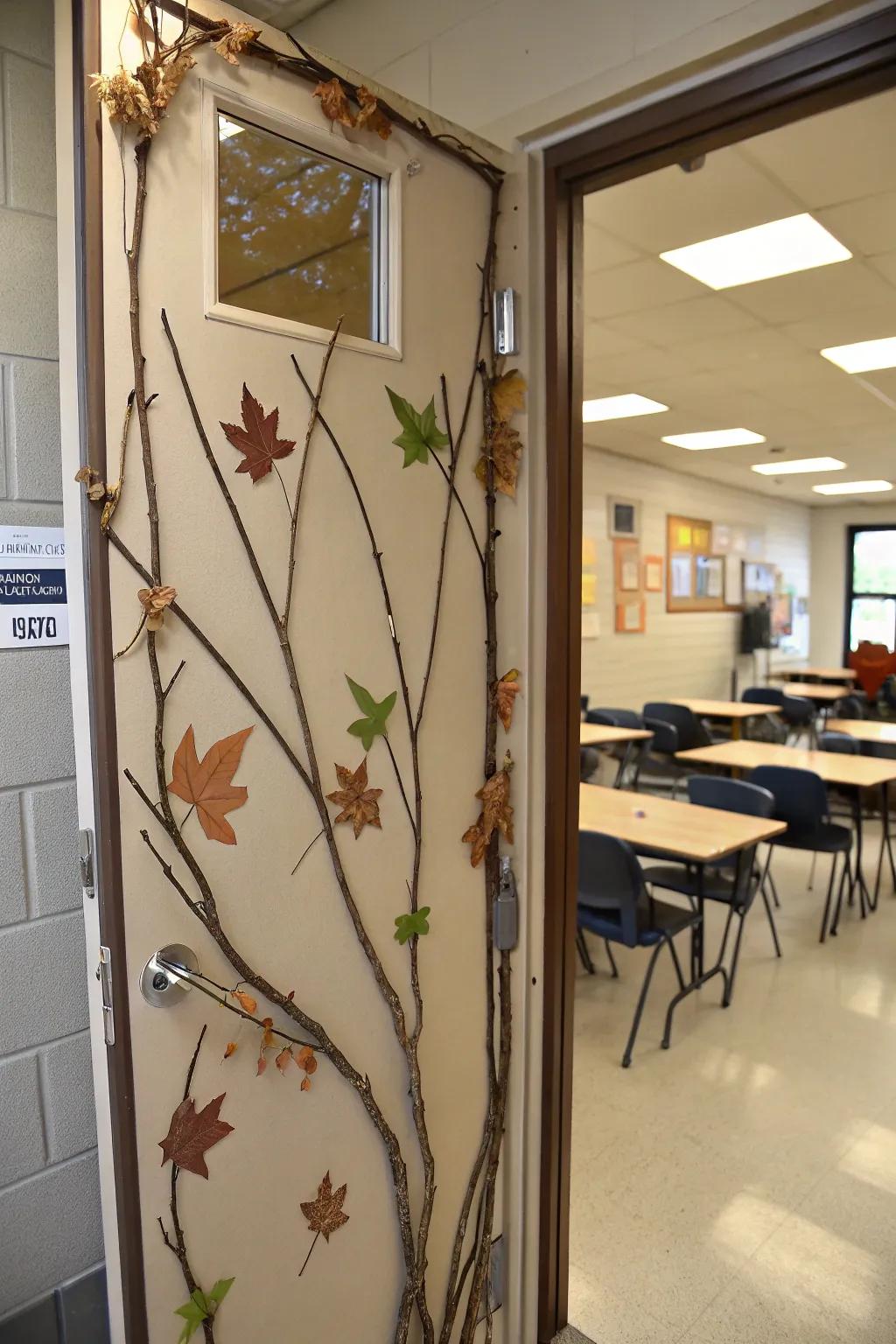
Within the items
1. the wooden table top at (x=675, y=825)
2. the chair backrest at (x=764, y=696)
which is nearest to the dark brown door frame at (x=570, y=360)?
the wooden table top at (x=675, y=825)

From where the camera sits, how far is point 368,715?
145 cm

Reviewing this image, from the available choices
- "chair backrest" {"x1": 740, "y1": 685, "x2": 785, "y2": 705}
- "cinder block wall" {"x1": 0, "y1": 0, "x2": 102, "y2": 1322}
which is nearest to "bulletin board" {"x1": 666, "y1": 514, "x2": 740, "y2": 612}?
"chair backrest" {"x1": 740, "y1": 685, "x2": 785, "y2": 705}

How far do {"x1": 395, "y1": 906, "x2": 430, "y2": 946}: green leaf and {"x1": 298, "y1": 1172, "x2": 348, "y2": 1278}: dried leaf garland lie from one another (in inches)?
15.4

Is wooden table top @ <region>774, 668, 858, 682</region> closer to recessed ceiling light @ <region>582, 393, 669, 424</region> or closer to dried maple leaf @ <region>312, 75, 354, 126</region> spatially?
recessed ceiling light @ <region>582, 393, 669, 424</region>

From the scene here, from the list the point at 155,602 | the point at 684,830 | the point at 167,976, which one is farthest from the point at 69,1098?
the point at 684,830

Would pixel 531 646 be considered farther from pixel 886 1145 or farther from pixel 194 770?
pixel 886 1145

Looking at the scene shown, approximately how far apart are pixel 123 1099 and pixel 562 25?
1.86 m

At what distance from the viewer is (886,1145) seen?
267 centimetres

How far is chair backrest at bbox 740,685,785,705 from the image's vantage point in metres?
7.88

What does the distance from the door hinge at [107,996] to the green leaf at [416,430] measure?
890 millimetres

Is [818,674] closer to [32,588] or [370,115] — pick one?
[370,115]

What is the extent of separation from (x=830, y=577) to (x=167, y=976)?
1192cm

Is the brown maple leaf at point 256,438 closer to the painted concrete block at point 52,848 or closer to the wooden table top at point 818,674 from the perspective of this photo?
the painted concrete block at point 52,848

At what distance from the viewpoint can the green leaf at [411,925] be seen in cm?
151
